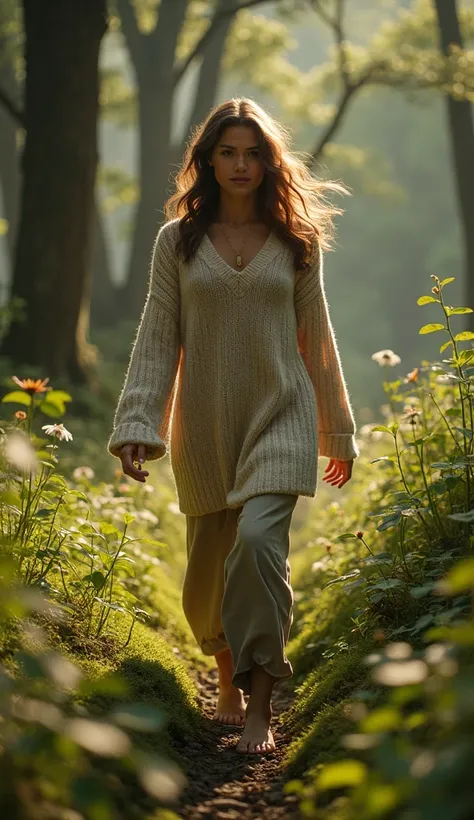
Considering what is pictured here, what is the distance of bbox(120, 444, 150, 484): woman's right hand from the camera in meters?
4.01

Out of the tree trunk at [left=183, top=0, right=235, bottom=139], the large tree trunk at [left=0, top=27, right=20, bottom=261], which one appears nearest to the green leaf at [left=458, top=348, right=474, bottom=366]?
the tree trunk at [left=183, top=0, right=235, bottom=139]

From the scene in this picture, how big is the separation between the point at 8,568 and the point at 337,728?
5.35 feet

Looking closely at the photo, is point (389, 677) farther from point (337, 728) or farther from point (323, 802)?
point (337, 728)

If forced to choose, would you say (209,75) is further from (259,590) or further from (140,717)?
(140,717)

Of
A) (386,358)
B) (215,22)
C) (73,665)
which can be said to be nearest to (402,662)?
(73,665)

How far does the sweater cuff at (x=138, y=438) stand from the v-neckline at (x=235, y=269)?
673mm

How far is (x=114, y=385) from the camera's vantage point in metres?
11.3

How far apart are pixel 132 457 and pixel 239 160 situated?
130 cm

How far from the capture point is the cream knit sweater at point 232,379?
406 cm

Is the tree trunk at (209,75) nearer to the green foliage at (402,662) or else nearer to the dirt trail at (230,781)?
the green foliage at (402,662)

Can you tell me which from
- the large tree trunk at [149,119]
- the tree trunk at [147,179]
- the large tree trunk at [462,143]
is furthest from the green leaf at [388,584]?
the tree trunk at [147,179]

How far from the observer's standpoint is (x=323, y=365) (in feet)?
14.6

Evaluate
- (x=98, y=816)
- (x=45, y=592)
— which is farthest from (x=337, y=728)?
(x=98, y=816)

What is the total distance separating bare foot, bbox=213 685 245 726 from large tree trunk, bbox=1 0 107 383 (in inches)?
219
